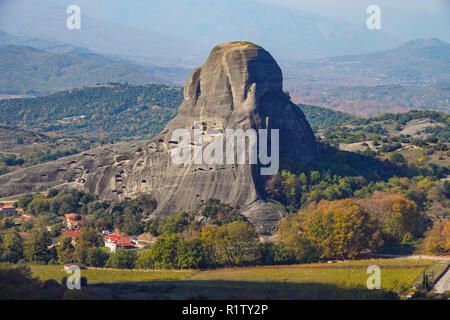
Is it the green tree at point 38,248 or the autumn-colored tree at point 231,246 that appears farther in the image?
the green tree at point 38,248

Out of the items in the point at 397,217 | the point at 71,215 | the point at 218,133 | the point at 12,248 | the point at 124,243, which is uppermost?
the point at 218,133

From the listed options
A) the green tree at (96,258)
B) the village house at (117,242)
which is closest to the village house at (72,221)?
the village house at (117,242)

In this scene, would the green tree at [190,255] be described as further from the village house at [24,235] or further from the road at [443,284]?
the road at [443,284]

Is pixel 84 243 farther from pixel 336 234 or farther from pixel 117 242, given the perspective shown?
pixel 336 234

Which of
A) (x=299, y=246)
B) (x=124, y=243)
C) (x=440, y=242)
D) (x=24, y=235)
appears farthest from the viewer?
(x=24, y=235)

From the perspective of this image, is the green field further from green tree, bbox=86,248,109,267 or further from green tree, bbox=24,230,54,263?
green tree, bbox=24,230,54,263

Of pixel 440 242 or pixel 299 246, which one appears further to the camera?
pixel 440 242

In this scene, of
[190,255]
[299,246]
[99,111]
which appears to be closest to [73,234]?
[190,255]
